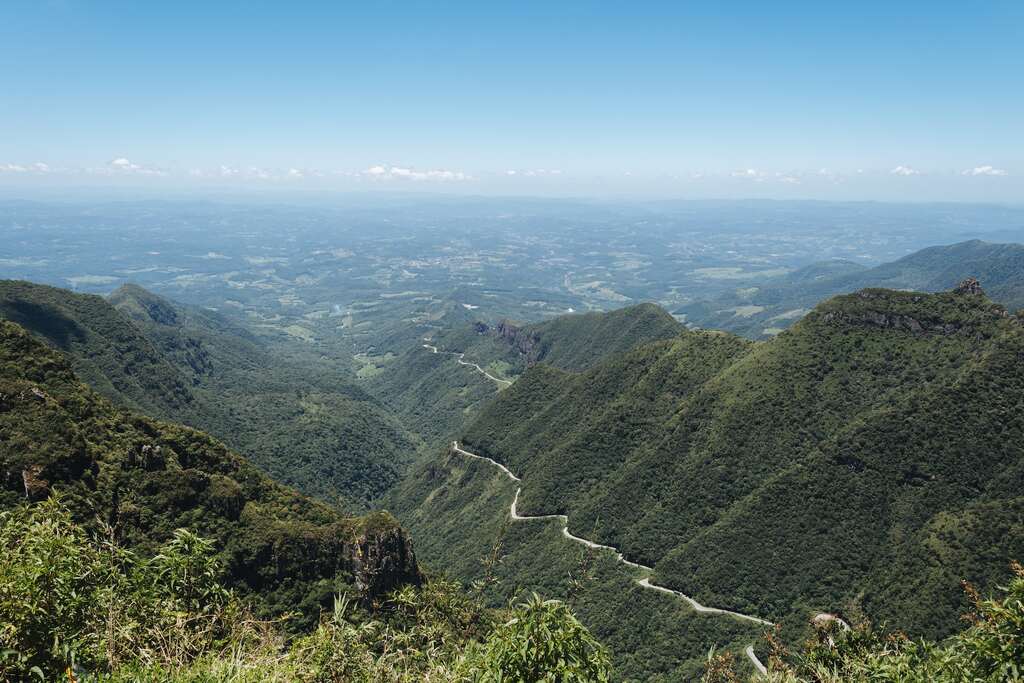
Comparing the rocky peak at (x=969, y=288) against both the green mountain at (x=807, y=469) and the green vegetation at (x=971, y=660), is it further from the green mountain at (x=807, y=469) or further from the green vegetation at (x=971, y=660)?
the green vegetation at (x=971, y=660)

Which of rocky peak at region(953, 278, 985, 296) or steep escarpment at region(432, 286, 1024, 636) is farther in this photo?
rocky peak at region(953, 278, 985, 296)

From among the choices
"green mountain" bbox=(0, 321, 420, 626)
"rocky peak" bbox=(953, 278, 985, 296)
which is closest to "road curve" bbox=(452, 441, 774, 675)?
"green mountain" bbox=(0, 321, 420, 626)

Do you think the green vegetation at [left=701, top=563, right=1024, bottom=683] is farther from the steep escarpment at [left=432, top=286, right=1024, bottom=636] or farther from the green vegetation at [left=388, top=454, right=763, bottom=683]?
the steep escarpment at [left=432, top=286, right=1024, bottom=636]

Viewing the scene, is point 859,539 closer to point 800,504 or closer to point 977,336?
point 800,504

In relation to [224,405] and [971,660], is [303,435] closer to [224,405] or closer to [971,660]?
[224,405]

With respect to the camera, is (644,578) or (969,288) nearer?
(644,578)

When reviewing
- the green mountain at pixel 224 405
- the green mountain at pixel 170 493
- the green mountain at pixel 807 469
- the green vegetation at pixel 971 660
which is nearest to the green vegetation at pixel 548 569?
the green mountain at pixel 807 469

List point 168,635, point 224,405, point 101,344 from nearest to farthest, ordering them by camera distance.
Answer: point 168,635, point 101,344, point 224,405

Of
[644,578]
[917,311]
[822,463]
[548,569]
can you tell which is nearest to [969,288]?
[917,311]
